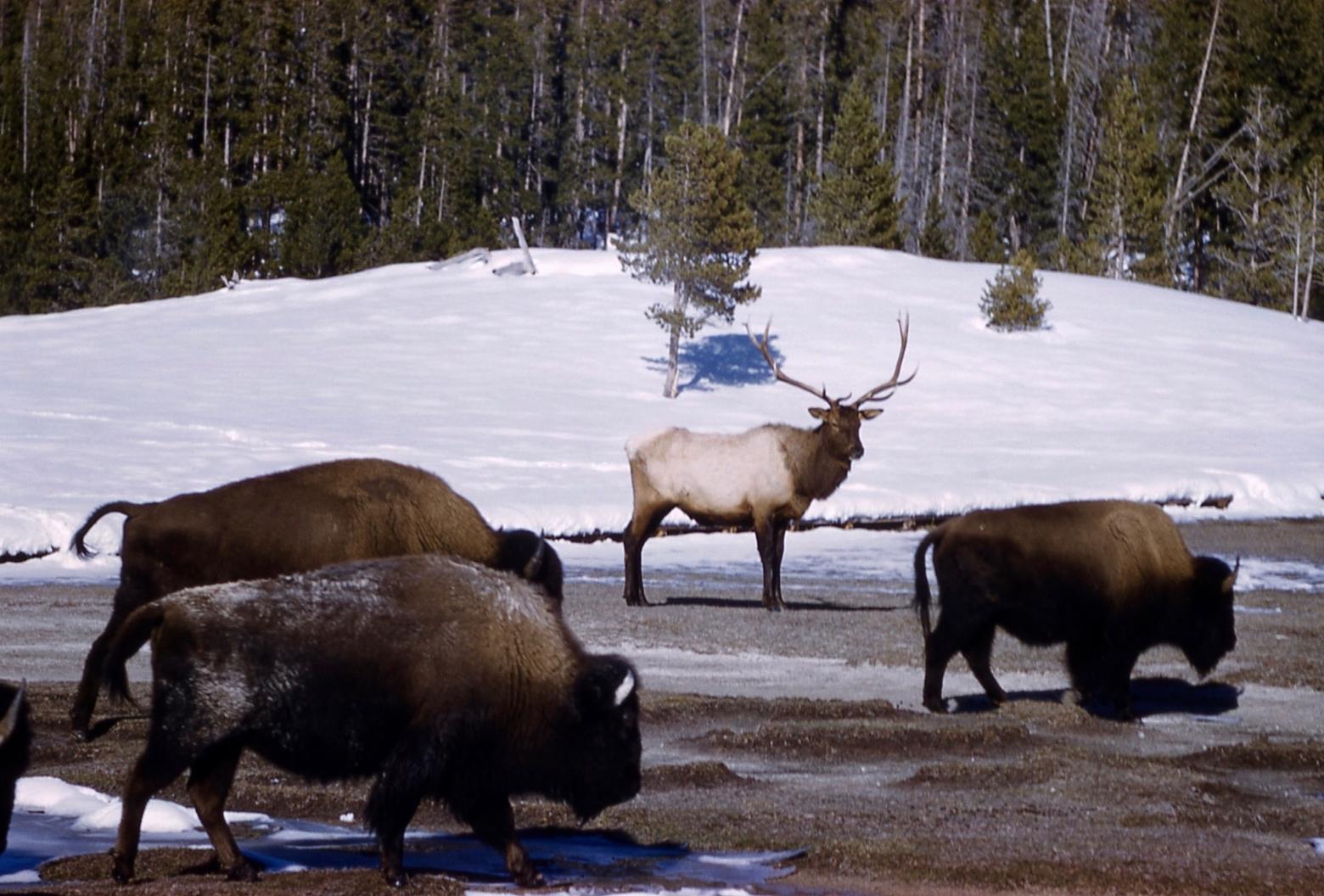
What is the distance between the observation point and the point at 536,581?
7781 mm

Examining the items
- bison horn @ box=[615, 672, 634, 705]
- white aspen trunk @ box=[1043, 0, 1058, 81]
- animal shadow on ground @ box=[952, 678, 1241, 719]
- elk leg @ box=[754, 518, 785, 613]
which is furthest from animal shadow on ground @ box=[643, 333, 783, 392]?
white aspen trunk @ box=[1043, 0, 1058, 81]

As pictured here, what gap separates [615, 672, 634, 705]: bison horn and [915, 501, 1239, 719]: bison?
480cm

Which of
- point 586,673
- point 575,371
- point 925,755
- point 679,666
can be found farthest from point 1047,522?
point 575,371

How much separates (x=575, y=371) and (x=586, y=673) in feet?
111

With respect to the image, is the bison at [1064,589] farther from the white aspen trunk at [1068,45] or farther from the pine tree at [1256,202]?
the white aspen trunk at [1068,45]

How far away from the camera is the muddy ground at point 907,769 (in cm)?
607

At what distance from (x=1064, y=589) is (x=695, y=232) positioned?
2855 centimetres

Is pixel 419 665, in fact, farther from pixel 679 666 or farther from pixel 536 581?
pixel 679 666

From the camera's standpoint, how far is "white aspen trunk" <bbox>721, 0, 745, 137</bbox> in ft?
233

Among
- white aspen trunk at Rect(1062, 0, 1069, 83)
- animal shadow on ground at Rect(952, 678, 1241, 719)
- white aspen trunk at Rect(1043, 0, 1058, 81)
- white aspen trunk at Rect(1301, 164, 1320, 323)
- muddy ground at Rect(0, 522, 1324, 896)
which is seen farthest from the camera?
white aspen trunk at Rect(1062, 0, 1069, 83)

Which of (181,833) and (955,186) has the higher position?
(955,186)

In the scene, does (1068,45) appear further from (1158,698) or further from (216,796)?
(216,796)

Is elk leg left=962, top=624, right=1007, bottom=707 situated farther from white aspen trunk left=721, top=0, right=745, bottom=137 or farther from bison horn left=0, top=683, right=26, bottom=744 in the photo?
white aspen trunk left=721, top=0, right=745, bottom=137

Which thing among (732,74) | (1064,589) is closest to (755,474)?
(1064,589)
